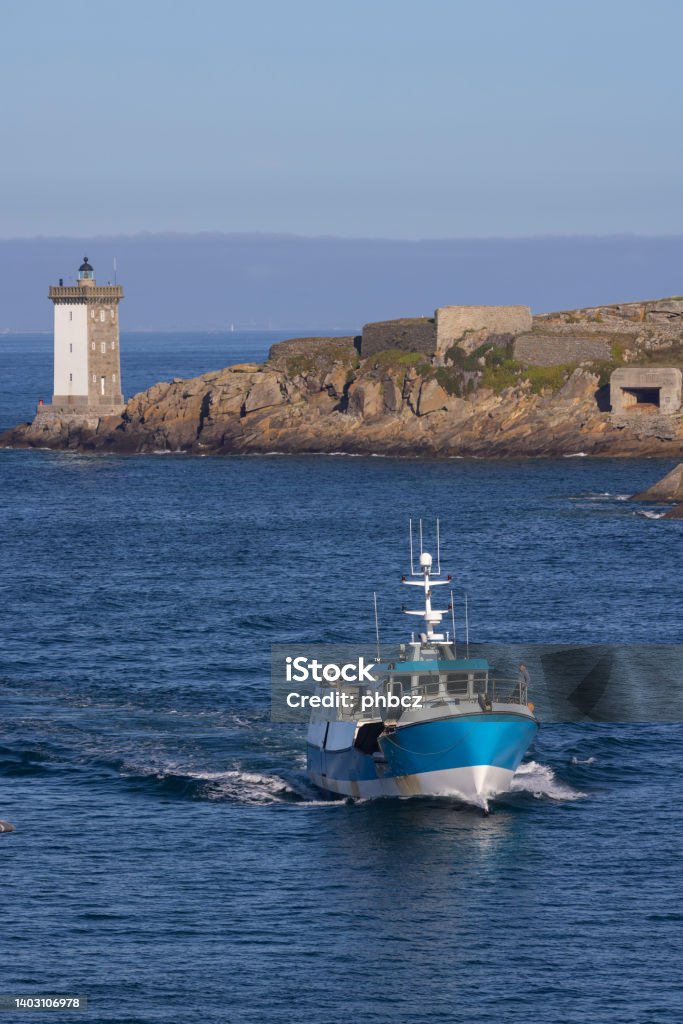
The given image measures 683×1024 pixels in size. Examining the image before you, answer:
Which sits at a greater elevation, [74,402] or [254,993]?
[74,402]

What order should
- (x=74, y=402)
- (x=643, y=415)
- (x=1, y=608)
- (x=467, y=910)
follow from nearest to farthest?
(x=467, y=910) → (x=1, y=608) → (x=643, y=415) → (x=74, y=402)

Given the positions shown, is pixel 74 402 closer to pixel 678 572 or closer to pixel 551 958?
pixel 678 572

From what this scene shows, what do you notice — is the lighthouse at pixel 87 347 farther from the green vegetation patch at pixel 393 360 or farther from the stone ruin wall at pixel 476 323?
the stone ruin wall at pixel 476 323

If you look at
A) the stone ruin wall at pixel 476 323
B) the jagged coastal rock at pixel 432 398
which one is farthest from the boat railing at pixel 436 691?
the stone ruin wall at pixel 476 323

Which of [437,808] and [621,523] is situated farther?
[621,523]

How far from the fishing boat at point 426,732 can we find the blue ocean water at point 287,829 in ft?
2.23

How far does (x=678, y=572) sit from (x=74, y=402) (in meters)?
79.2

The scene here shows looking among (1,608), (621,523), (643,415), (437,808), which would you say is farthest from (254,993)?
(643,415)

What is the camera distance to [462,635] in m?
66.9

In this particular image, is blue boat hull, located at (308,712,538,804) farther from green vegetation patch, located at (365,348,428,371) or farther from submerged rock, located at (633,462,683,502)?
green vegetation patch, located at (365,348,428,371)

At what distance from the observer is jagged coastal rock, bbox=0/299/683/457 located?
133 metres

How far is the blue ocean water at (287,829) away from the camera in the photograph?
34.8m

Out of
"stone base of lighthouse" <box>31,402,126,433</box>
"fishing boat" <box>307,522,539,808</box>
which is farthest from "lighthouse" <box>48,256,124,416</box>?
"fishing boat" <box>307,522,539,808</box>

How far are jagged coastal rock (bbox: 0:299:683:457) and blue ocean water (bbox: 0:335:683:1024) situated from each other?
1829 inches
